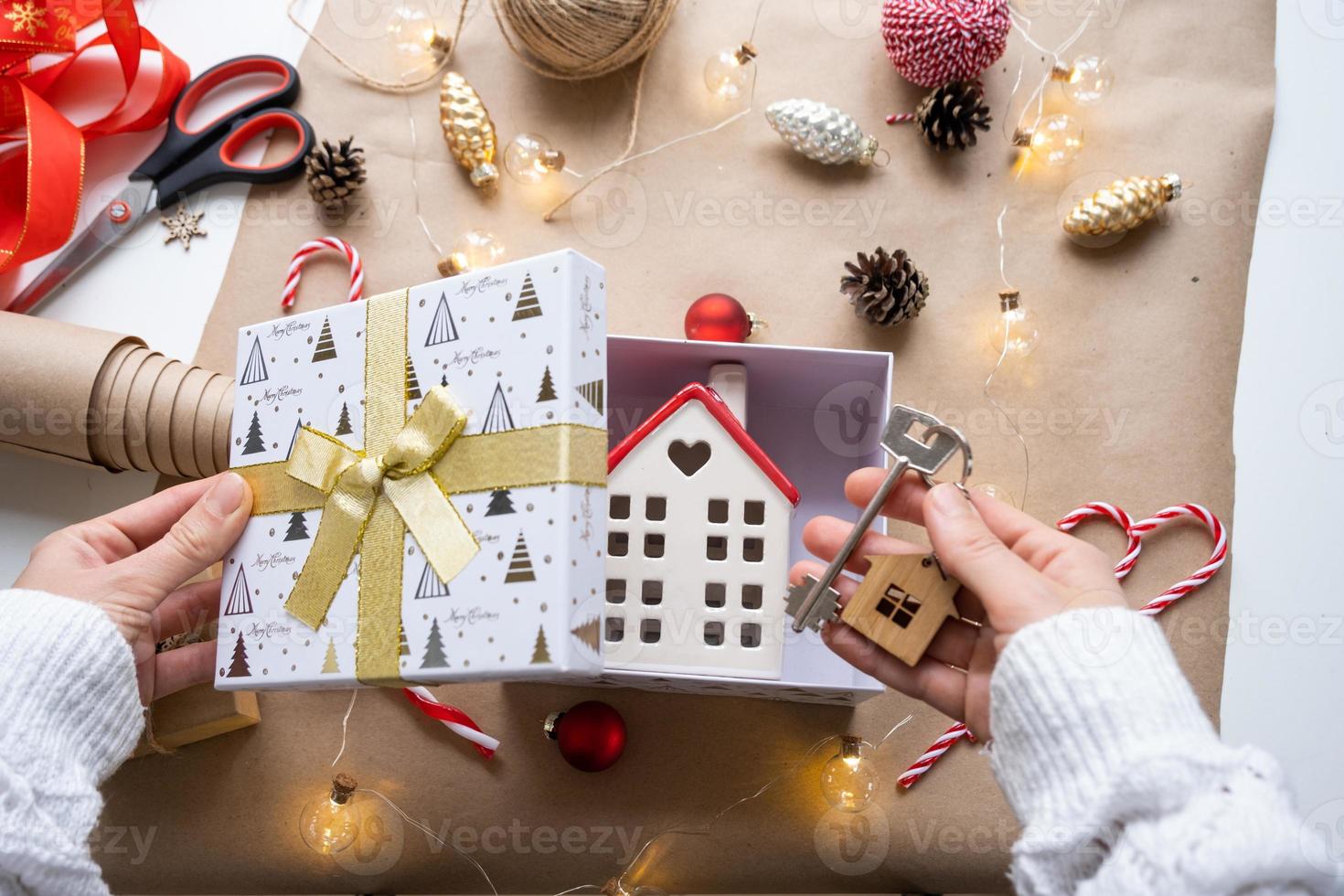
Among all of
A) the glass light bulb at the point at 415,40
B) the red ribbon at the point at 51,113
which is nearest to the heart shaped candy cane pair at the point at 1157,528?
the glass light bulb at the point at 415,40

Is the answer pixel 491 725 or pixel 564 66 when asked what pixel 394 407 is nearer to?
pixel 491 725

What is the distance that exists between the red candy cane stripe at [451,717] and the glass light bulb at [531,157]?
788 millimetres

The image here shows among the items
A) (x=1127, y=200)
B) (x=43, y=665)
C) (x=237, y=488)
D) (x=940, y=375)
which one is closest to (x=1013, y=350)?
(x=940, y=375)

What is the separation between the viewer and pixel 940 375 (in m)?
1.38

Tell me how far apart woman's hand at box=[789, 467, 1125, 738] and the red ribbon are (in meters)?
1.20

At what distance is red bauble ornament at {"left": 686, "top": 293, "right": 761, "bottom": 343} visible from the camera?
1.28 m

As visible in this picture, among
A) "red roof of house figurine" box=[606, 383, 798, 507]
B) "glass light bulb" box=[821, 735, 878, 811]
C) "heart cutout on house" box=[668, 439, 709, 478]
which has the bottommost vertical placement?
"glass light bulb" box=[821, 735, 878, 811]

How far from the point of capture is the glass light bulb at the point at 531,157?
1371 mm

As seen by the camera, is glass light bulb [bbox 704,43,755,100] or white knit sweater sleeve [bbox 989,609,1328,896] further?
glass light bulb [bbox 704,43,755,100]

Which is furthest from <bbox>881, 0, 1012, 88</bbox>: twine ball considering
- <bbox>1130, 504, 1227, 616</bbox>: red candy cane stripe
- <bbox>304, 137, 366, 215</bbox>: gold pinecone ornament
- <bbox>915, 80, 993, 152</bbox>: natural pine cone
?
<bbox>304, 137, 366, 215</bbox>: gold pinecone ornament

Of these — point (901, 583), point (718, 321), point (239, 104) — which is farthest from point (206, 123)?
point (901, 583)

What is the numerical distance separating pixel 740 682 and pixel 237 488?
0.64 meters

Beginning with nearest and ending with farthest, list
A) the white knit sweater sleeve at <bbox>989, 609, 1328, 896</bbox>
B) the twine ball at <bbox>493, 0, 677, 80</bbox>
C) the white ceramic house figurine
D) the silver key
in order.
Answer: the white knit sweater sleeve at <bbox>989, 609, 1328, 896</bbox> → the silver key → the white ceramic house figurine → the twine ball at <bbox>493, 0, 677, 80</bbox>

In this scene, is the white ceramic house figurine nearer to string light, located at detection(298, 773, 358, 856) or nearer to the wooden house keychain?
the wooden house keychain
